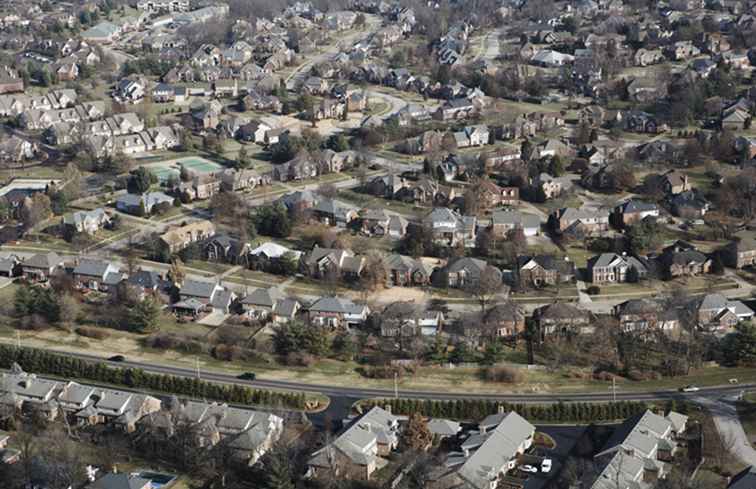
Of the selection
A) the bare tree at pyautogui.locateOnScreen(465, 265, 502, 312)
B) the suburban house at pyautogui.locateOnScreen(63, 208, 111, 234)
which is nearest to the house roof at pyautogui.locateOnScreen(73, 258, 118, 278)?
the suburban house at pyautogui.locateOnScreen(63, 208, 111, 234)

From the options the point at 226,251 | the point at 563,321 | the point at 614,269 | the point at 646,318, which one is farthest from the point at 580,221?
the point at 226,251

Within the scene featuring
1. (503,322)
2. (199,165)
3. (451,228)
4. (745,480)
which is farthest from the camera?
(199,165)

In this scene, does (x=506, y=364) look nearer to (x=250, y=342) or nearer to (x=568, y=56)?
(x=250, y=342)

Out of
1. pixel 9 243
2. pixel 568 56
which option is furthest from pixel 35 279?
pixel 568 56

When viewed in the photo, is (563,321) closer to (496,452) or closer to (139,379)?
(496,452)

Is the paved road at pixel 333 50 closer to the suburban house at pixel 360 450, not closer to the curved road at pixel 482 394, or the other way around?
the curved road at pixel 482 394

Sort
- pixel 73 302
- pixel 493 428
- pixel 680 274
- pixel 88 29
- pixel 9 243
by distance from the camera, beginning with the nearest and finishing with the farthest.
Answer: pixel 493 428, pixel 73 302, pixel 680 274, pixel 9 243, pixel 88 29

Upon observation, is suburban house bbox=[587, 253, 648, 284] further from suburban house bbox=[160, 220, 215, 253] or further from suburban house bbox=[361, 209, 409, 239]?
suburban house bbox=[160, 220, 215, 253]
